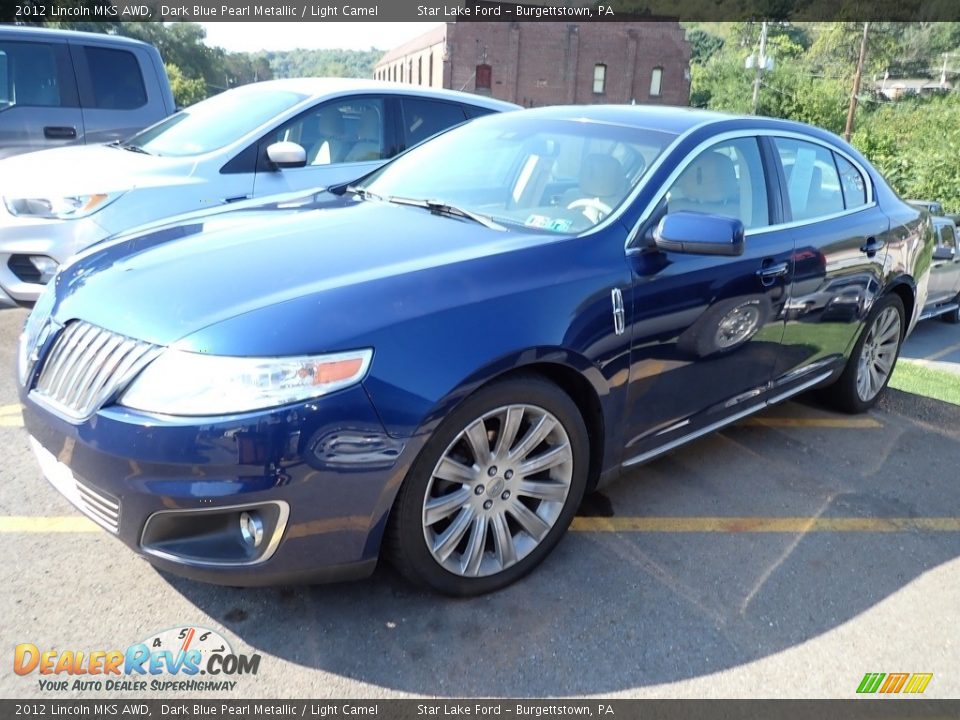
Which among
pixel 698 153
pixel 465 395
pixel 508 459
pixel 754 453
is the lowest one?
pixel 754 453

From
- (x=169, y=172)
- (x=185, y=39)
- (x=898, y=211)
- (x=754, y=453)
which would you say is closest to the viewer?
(x=754, y=453)

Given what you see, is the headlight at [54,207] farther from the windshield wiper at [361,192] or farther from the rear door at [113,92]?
the rear door at [113,92]

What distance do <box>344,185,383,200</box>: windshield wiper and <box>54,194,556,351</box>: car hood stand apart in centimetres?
31

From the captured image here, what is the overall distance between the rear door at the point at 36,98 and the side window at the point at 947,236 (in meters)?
7.79

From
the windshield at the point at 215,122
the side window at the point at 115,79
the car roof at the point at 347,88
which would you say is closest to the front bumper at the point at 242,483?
the windshield at the point at 215,122

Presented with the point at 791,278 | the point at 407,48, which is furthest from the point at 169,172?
the point at 407,48

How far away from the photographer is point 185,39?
280 ft

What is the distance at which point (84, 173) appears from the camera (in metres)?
4.94

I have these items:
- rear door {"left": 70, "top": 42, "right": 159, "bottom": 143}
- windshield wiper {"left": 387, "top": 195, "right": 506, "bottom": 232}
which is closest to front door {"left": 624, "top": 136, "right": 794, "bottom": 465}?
windshield wiper {"left": 387, "top": 195, "right": 506, "bottom": 232}

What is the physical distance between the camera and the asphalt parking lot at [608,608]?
7.87 feet

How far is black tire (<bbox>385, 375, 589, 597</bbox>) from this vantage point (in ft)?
7.89

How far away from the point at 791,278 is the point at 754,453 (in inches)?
41.2

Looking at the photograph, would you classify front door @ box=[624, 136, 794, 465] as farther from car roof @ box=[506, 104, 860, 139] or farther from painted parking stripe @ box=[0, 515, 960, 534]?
painted parking stripe @ box=[0, 515, 960, 534]

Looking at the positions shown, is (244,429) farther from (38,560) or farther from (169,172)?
(169,172)
